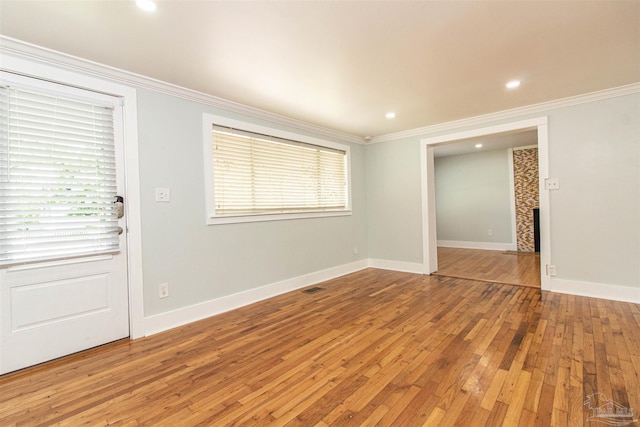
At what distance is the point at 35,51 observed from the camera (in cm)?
206

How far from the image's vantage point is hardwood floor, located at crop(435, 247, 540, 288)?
4.16 meters

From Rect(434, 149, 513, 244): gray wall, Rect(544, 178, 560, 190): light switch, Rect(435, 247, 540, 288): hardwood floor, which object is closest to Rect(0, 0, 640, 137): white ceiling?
Rect(544, 178, 560, 190): light switch

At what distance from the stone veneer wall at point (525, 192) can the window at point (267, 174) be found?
4.37m

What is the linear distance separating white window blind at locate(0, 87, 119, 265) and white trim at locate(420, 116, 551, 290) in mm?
3970

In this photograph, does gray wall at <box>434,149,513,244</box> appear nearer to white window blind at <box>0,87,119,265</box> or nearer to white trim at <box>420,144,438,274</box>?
white trim at <box>420,144,438,274</box>

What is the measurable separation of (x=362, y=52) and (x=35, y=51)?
2.39 m

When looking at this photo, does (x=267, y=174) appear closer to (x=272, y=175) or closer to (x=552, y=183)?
(x=272, y=175)

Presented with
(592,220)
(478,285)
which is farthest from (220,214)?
(592,220)

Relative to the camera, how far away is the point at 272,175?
3.69 meters

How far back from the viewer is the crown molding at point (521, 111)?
10.1 feet

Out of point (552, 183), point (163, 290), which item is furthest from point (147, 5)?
point (552, 183)

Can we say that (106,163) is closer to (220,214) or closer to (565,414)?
(220,214)

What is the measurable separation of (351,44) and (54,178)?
2.47 m

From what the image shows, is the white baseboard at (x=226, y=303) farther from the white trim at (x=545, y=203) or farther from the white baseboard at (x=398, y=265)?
the white trim at (x=545, y=203)
